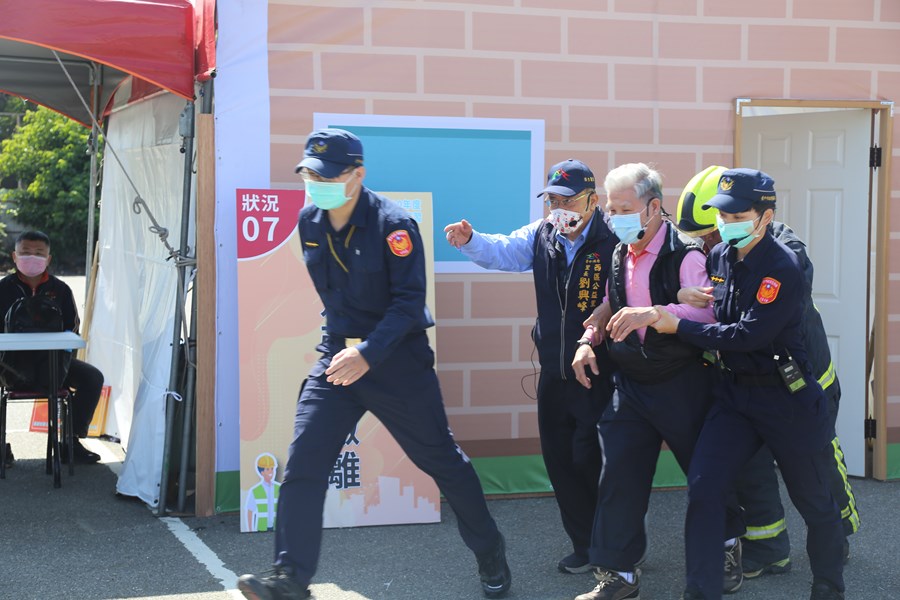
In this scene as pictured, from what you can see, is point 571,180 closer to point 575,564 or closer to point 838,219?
point 575,564

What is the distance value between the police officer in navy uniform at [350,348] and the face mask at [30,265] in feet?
11.3

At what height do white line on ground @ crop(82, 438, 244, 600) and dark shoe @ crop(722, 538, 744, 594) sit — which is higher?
dark shoe @ crop(722, 538, 744, 594)

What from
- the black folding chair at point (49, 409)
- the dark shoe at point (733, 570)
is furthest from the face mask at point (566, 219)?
the black folding chair at point (49, 409)

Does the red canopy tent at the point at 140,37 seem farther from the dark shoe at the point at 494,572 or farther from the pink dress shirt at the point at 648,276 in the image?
the pink dress shirt at the point at 648,276

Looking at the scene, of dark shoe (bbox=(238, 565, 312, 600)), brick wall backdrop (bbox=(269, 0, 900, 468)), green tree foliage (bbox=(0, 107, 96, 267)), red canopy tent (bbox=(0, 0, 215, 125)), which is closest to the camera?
dark shoe (bbox=(238, 565, 312, 600))

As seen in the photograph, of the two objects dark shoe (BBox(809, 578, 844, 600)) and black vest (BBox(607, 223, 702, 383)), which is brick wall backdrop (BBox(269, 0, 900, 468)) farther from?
dark shoe (BBox(809, 578, 844, 600))

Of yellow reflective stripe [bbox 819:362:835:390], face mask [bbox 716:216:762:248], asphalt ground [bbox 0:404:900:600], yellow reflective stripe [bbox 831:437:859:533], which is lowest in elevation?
asphalt ground [bbox 0:404:900:600]

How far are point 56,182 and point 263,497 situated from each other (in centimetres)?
2576

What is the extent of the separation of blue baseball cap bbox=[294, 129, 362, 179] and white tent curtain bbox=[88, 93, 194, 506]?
221cm

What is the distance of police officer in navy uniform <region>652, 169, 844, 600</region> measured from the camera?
3844mm

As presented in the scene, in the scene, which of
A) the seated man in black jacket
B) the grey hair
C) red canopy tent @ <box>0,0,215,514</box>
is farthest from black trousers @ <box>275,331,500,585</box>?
the seated man in black jacket

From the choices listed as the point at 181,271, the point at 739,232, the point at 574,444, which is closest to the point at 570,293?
the point at 574,444

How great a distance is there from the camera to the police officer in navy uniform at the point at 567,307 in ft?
14.4

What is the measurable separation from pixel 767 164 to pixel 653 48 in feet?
4.14
